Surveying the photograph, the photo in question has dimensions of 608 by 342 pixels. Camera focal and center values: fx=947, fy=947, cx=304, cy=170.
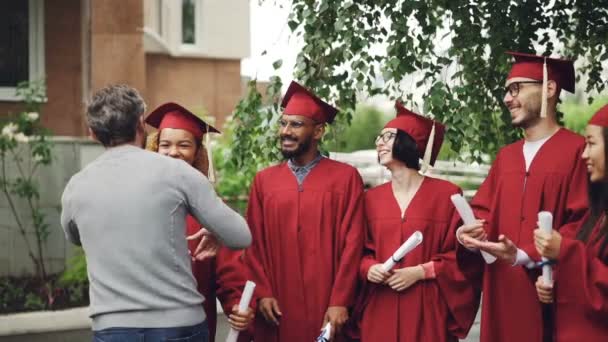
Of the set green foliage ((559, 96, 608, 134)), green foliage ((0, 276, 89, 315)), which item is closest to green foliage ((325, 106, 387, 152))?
green foliage ((559, 96, 608, 134))

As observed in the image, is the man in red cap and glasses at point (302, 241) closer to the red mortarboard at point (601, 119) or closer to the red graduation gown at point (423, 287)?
the red graduation gown at point (423, 287)

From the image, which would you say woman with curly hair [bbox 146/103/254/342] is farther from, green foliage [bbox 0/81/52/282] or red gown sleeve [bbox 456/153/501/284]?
green foliage [bbox 0/81/52/282]

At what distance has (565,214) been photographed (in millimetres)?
4578

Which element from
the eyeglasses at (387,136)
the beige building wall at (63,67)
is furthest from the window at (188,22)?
the eyeglasses at (387,136)

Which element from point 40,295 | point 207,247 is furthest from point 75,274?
point 207,247

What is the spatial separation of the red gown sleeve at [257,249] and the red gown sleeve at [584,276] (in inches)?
65.0

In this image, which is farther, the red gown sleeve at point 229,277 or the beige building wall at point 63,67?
the beige building wall at point 63,67

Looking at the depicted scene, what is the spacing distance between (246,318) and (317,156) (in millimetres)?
1182

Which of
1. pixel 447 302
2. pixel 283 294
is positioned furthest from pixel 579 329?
pixel 283 294

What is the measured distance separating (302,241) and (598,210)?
1649mm

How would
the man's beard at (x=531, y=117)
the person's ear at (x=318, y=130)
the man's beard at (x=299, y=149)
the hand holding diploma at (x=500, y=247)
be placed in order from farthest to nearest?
the person's ear at (x=318, y=130) < the man's beard at (x=299, y=149) < the man's beard at (x=531, y=117) < the hand holding diploma at (x=500, y=247)

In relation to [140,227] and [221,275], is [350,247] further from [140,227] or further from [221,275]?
[140,227]

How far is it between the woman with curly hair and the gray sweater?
100 centimetres

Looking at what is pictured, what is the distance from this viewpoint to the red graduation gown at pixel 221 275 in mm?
4789
